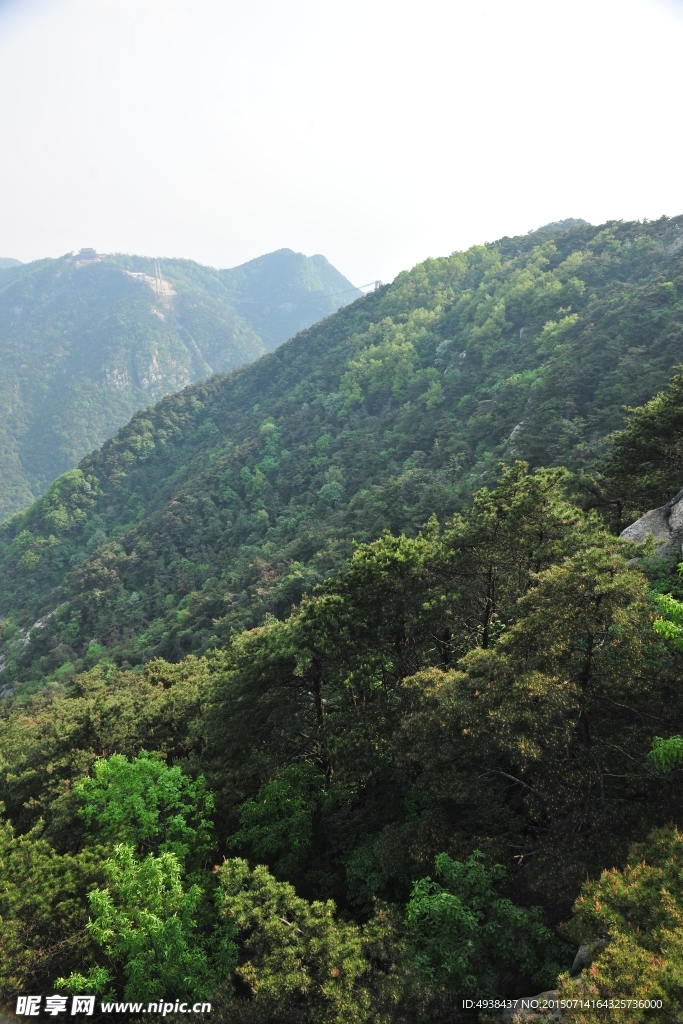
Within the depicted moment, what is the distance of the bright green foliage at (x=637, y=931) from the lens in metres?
6.33

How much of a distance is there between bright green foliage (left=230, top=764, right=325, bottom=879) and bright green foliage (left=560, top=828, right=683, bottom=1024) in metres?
9.45

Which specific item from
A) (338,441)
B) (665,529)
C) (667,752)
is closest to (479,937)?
(667,752)

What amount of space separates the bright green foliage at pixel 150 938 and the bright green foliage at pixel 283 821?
2.15 m

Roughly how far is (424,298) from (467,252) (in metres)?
18.2

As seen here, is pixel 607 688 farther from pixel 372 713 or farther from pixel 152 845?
pixel 152 845

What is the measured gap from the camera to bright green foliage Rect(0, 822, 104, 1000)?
12.9 metres

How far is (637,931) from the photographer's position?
A: 24.3ft

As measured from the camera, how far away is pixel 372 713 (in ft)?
53.6

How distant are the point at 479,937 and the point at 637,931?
3.54m

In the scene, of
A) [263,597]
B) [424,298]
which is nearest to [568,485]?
[263,597]

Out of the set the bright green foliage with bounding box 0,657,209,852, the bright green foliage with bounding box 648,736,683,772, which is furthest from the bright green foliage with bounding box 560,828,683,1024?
the bright green foliage with bounding box 0,657,209,852

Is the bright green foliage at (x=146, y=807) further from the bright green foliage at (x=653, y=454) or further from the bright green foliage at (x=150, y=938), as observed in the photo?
the bright green foliage at (x=653, y=454)

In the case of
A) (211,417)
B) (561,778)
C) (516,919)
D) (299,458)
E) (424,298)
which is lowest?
(516,919)

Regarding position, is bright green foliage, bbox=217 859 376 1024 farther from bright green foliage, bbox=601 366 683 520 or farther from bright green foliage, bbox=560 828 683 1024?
bright green foliage, bbox=601 366 683 520
